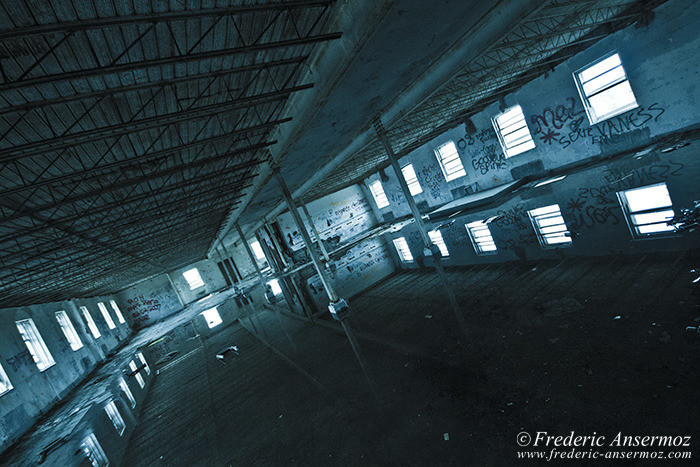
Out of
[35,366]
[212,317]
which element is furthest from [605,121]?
[212,317]

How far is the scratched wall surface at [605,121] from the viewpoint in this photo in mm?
8328

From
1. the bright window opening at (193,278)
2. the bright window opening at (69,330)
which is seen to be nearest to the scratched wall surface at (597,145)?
the bright window opening at (69,330)

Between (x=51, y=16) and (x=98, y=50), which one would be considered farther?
(x=98, y=50)

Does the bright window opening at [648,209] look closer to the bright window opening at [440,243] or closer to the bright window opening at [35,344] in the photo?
A: the bright window opening at [440,243]

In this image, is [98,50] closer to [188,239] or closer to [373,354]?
[373,354]

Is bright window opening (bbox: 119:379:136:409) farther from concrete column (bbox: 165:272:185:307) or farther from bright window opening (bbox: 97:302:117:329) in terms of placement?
concrete column (bbox: 165:272:185:307)

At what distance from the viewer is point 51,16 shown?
3.37 meters

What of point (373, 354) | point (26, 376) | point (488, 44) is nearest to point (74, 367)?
point (26, 376)

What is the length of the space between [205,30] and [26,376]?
18.0m

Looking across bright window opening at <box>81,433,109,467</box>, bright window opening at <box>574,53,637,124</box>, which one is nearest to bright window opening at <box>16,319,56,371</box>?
bright window opening at <box>81,433,109,467</box>

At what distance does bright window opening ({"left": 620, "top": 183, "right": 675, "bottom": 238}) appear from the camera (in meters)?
8.88

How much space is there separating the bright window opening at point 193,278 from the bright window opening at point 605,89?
36857mm

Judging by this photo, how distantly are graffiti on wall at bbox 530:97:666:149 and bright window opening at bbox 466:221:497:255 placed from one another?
4.23 m

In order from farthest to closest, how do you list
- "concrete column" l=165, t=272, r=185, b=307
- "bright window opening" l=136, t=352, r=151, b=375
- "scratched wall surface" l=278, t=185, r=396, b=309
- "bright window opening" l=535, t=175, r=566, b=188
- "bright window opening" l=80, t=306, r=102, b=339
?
"concrete column" l=165, t=272, r=185, b=307, "bright window opening" l=80, t=306, r=102, b=339, "scratched wall surface" l=278, t=185, r=396, b=309, "bright window opening" l=136, t=352, r=151, b=375, "bright window opening" l=535, t=175, r=566, b=188
